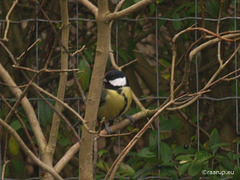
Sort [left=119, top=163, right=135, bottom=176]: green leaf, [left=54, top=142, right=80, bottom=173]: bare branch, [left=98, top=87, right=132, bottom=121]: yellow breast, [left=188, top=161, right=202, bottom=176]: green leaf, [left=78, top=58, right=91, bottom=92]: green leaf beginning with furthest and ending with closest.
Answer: [left=98, top=87, right=132, bottom=121]: yellow breast, [left=119, top=163, right=135, bottom=176]: green leaf, [left=78, top=58, right=91, bottom=92]: green leaf, [left=188, top=161, right=202, bottom=176]: green leaf, [left=54, top=142, right=80, bottom=173]: bare branch

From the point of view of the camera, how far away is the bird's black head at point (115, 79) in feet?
9.55

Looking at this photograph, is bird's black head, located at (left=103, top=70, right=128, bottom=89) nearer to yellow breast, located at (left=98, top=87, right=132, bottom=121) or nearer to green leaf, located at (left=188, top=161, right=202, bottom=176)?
yellow breast, located at (left=98, top=87, right=132, bottom=121)

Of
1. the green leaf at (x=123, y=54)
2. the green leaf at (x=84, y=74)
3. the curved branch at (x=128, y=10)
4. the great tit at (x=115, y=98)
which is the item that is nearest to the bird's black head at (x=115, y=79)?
the great tit at (x=115, y=98)

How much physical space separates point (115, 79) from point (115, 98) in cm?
11

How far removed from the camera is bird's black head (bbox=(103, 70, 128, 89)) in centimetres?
291

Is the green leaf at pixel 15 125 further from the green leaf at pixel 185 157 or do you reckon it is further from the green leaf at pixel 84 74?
the green leaf at pixel 185 157

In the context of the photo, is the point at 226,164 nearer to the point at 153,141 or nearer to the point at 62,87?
the point at 153,141

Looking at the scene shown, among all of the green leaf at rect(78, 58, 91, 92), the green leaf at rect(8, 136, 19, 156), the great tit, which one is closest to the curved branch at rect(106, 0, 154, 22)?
the green leaf at rect(78, 58, 91, 92)

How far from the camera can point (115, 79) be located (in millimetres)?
2951

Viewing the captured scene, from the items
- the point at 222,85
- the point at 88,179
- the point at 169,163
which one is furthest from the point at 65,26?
the point at 222,85

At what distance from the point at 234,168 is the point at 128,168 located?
592 millimetres

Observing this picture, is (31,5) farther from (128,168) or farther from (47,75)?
(128,168)

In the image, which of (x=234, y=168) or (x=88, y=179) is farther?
(x=234, y=168)

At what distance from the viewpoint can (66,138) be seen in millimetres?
3135
